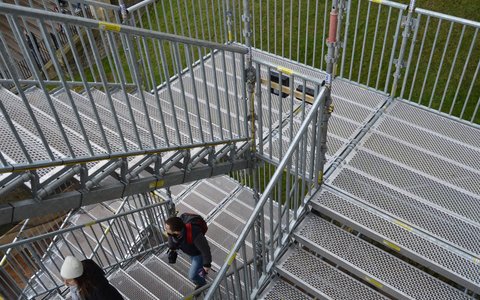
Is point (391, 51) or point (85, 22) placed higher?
point (85, 22)

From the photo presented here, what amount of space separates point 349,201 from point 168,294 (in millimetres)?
2593

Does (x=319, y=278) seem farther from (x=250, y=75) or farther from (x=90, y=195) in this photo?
(x=90, y=195)

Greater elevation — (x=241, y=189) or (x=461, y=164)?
(x=461, y=164)

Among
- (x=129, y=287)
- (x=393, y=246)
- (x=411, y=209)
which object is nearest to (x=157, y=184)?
(x=129, y=287)

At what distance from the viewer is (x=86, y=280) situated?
3.66m

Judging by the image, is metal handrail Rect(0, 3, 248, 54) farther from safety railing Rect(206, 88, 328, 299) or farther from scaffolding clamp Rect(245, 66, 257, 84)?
safety railing Rect(206, 88, 328, 299)

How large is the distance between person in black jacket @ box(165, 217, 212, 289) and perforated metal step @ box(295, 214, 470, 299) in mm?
1065

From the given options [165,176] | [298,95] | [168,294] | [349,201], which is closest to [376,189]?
[349,201]

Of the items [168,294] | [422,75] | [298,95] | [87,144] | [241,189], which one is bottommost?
[241,189]

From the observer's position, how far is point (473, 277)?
357 cm

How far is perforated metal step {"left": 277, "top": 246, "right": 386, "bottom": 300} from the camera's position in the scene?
383cm

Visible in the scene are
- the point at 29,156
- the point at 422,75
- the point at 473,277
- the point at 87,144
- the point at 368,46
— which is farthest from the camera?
the point at 368,46

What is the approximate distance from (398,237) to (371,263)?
1.18ft

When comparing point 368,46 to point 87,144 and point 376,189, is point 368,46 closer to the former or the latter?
point 376,189
